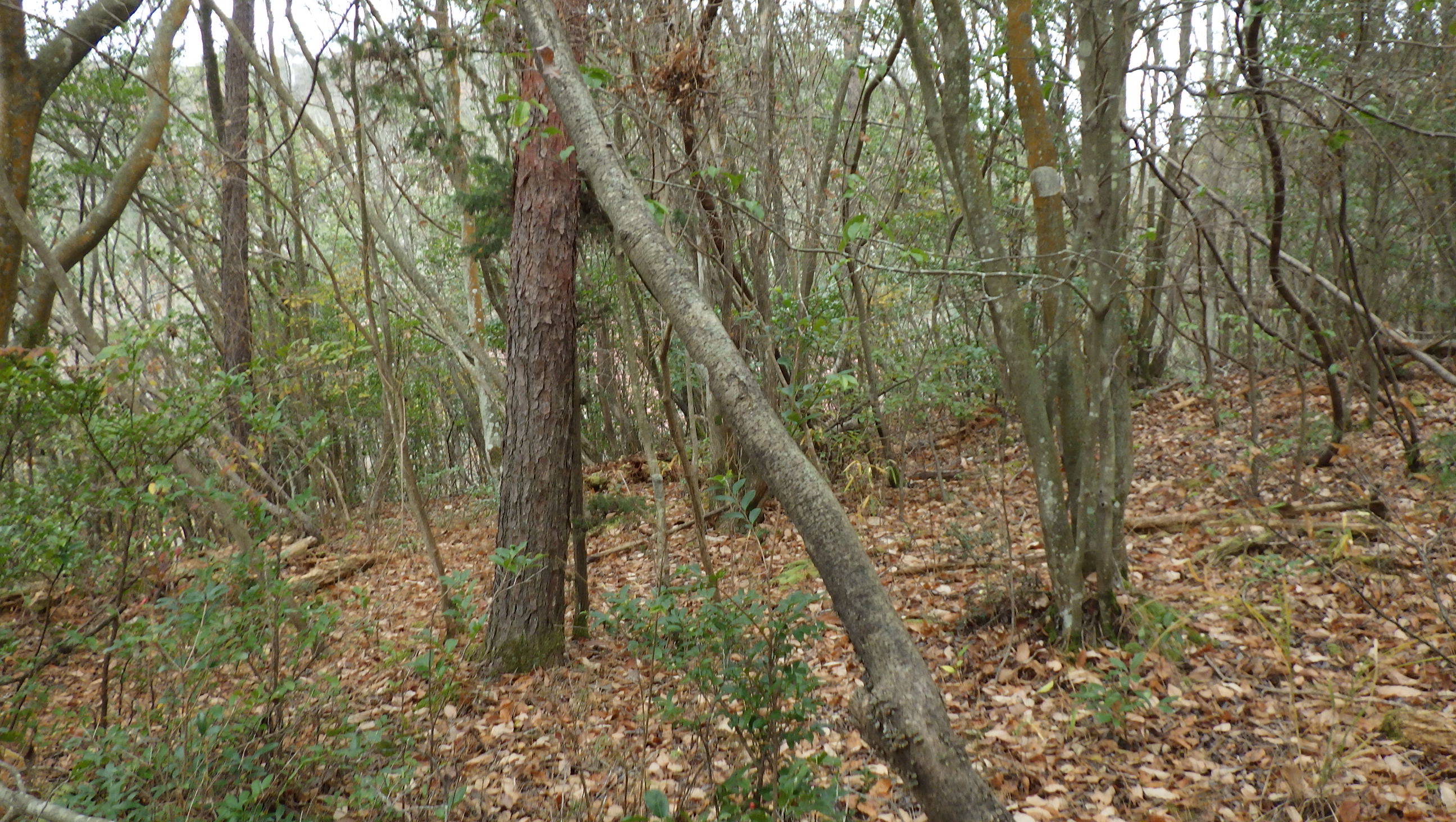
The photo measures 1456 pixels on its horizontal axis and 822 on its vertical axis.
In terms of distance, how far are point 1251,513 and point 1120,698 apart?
9.24ft

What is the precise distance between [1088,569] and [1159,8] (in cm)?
271

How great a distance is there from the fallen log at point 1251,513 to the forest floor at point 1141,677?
0.04 meters

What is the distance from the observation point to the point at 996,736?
12.2 ft

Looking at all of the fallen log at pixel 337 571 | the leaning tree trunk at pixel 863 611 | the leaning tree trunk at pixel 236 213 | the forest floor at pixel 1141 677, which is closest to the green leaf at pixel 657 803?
the forest floor at pixel 1141 677

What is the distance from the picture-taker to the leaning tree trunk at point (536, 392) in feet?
16.7

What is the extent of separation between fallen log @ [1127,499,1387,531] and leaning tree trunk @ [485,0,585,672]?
416 cm

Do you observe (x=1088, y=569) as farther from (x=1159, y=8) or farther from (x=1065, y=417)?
(x=1159, y=8)

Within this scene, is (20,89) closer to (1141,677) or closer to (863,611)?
(863,611)

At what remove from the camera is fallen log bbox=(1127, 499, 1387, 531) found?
5348 millimetres

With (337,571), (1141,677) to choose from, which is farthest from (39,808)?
(337,571)

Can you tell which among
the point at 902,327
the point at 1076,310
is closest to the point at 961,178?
the point at 1076,310

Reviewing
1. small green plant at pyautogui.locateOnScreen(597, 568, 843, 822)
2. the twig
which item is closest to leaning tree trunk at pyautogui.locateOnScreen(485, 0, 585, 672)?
small green plant at pyautogui.locateOnScreen(597, 568, 843, 822)

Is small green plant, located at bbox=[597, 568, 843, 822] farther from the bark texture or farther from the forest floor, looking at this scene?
the bark texture

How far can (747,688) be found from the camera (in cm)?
269
